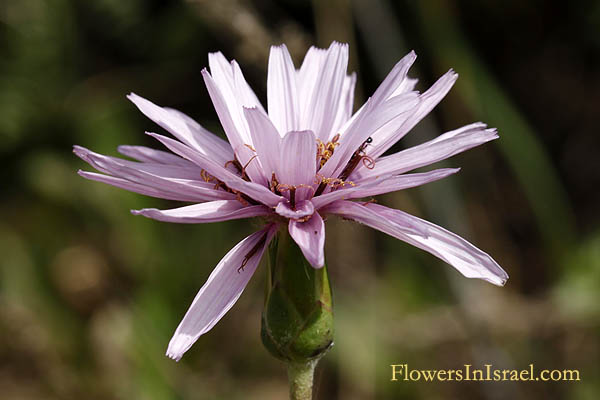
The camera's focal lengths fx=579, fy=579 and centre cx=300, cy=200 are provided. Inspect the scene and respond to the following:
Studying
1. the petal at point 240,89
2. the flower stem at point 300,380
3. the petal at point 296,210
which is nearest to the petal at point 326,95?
the petal at point 240,89

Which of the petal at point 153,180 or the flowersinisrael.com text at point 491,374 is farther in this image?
the flowersinisrael.com text at point 491,374

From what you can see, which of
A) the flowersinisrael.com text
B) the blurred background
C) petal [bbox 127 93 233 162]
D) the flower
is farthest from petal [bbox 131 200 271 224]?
the flowersinisrael.com text

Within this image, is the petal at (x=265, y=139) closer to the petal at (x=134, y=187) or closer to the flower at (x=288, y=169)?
the flower at (x=288, y=169)

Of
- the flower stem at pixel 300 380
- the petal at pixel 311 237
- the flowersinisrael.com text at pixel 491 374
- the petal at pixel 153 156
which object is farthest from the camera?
the flowersinisrael.com text at pixel 491 374

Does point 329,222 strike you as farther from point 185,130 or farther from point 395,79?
point 395,79

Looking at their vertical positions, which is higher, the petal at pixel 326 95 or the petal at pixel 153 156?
the petal at pixel 326 95

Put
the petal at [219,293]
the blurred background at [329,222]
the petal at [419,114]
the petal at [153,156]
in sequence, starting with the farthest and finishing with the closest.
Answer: the blurred background at [329,222] → the petal at [153,156] → the petal at [419,114] → the petal at [219,293]

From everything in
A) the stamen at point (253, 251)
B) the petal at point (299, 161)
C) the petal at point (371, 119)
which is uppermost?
the petal at point (371, 119)

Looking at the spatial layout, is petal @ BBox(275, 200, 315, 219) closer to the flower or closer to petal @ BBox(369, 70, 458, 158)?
the flower

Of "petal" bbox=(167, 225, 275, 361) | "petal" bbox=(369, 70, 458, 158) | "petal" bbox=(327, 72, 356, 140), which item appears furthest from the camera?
"petal" bbox=(327, 72, 356, 140)

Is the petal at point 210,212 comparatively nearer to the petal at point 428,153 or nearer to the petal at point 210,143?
the petal at point 210,143
